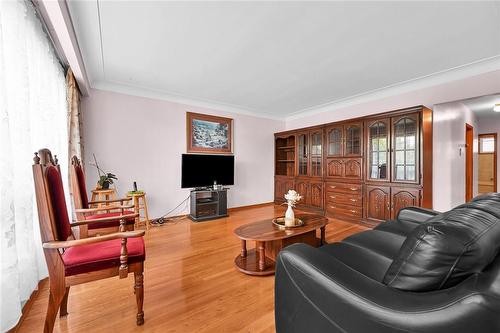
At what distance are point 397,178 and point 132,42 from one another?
13.2 ft

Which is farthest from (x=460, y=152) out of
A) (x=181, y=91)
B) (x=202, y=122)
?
(x=181, y=91)

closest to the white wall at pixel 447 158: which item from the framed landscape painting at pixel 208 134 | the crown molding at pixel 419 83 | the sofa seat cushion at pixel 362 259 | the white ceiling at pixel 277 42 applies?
the crown molding at pixel 419 83

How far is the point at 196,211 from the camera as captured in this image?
3.88 metres

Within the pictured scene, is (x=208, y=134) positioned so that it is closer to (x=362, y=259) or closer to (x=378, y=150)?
(x=378, y=150)

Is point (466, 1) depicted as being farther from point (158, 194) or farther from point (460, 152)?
point (158, 194)

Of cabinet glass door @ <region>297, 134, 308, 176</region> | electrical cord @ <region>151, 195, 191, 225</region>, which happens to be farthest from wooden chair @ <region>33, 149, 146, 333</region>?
cabinet glass door @ <region>297, 134, 308, 176</region>

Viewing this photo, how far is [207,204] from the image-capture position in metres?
4.02

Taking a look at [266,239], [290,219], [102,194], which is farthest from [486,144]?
[102,194]

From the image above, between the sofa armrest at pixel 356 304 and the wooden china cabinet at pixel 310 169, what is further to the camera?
the wooden china cabinet at pixel 310 169

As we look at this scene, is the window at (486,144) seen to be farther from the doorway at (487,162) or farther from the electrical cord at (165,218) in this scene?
the electrical cord at (165,218)

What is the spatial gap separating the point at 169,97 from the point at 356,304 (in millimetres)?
4096

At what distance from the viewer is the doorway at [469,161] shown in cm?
404

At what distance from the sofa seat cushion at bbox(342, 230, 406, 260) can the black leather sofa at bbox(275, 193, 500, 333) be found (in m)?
0.63

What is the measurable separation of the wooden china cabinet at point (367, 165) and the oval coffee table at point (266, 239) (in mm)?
1556
